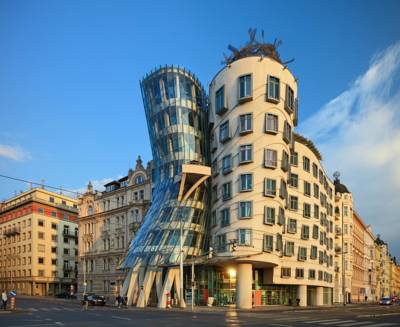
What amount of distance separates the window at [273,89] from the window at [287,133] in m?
3.71

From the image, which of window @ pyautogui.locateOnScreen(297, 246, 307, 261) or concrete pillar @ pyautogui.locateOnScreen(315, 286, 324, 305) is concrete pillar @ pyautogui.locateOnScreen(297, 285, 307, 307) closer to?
window @ pyautogui.locateOnScreen(297, 246, 307, 261)

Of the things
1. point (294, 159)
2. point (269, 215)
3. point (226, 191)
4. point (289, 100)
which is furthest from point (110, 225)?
point (289, 100)

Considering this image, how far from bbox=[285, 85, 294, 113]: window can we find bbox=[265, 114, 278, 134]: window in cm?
286

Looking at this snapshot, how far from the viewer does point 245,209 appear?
50.5 meters

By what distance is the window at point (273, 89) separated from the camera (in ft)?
172

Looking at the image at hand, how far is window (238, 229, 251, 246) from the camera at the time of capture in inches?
1940

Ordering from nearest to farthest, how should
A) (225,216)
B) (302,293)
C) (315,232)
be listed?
(225,216), (302,293), (315,232)

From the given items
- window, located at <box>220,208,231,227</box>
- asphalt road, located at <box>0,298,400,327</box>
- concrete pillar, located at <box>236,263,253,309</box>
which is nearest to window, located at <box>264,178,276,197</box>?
window, located at <box>220,208,231,227</box>

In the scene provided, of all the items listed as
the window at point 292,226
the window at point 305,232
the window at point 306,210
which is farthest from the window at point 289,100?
the window at point 305,232

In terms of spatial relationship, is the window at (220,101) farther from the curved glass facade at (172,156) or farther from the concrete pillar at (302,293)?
the concrete pillar at (302,293)

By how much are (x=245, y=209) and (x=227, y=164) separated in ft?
21.4

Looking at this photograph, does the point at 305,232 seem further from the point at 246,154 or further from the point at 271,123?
the point at 271,123

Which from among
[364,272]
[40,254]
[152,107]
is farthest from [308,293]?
[40,254]

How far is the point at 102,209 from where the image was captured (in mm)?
88562
